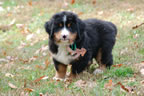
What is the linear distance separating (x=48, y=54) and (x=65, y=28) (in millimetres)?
3265

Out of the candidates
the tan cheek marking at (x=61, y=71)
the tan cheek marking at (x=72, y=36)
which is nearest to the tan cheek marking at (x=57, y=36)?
the tan cheek marking at (x=72, y=36)

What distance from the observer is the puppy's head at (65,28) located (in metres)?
5.02

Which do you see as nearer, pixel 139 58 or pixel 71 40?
pixel 71 40

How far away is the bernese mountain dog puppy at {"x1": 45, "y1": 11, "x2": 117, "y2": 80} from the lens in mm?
5094

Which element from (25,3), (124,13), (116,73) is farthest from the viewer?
(25,3)

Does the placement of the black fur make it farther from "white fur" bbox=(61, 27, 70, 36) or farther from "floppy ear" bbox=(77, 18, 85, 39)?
"white fur" bbox=(61, 27, 70, 36)

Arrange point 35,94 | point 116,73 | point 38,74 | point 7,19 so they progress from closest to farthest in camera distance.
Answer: point 35,94, point 116,73, point 38,74, point 7,19

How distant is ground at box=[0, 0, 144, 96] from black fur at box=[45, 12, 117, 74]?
10.6 inches

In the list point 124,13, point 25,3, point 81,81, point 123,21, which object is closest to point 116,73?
point 81,81

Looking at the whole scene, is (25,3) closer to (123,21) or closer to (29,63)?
(123,21)

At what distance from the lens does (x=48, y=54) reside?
26.9 feet

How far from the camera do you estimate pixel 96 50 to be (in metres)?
6.11

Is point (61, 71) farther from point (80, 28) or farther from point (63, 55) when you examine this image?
point (80, 28)

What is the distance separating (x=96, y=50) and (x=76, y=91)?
195 cm
